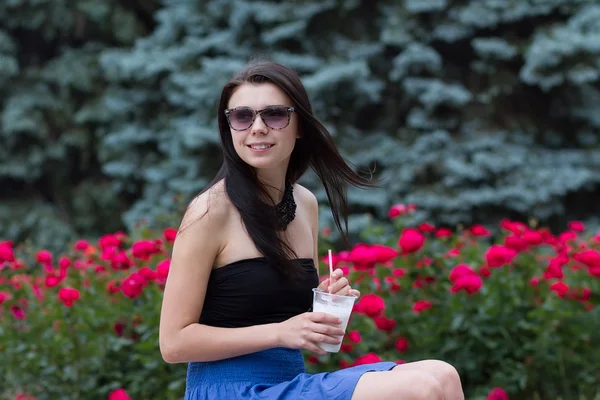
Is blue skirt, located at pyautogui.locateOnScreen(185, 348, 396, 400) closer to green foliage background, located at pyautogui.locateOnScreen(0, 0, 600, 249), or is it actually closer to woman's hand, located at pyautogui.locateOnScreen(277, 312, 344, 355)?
woman's hand, located at pyautogui.locateOnScreen(277, 312, 344, 355)

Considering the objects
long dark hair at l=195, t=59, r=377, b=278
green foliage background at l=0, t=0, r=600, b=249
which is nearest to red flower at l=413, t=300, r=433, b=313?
long dark hair at l=195, t=59, r=377, b=278

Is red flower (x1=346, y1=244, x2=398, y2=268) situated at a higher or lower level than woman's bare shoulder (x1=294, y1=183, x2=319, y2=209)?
lower

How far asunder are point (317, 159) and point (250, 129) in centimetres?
34

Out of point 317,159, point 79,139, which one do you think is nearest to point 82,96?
point 79,139

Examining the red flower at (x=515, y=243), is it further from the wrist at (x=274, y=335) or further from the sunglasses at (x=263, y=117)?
the wrist at (x=274, y=335)

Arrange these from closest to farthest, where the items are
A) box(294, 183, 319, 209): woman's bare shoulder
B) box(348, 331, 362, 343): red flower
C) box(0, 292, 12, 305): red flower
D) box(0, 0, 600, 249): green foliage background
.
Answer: box(294, 183, 319, 209): woman's bare shoulder, box(348, 331, 362, 343): red flower, box(0, 292, 12, 305): red flower, box(0, 0, 600, 249): green foliage background

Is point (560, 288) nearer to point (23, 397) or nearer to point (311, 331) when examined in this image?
point (311, 331)

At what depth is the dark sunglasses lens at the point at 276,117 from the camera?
200 centimetres

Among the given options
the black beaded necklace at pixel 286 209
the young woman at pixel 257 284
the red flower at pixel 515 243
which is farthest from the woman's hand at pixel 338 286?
the red flower at pixel 515 243

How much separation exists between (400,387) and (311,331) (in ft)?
0.75

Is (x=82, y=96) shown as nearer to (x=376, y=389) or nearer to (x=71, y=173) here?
(x=71, y=173)

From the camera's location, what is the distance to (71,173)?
9234 mm

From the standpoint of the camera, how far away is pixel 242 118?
2004mm

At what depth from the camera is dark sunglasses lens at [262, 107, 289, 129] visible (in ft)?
6.57
